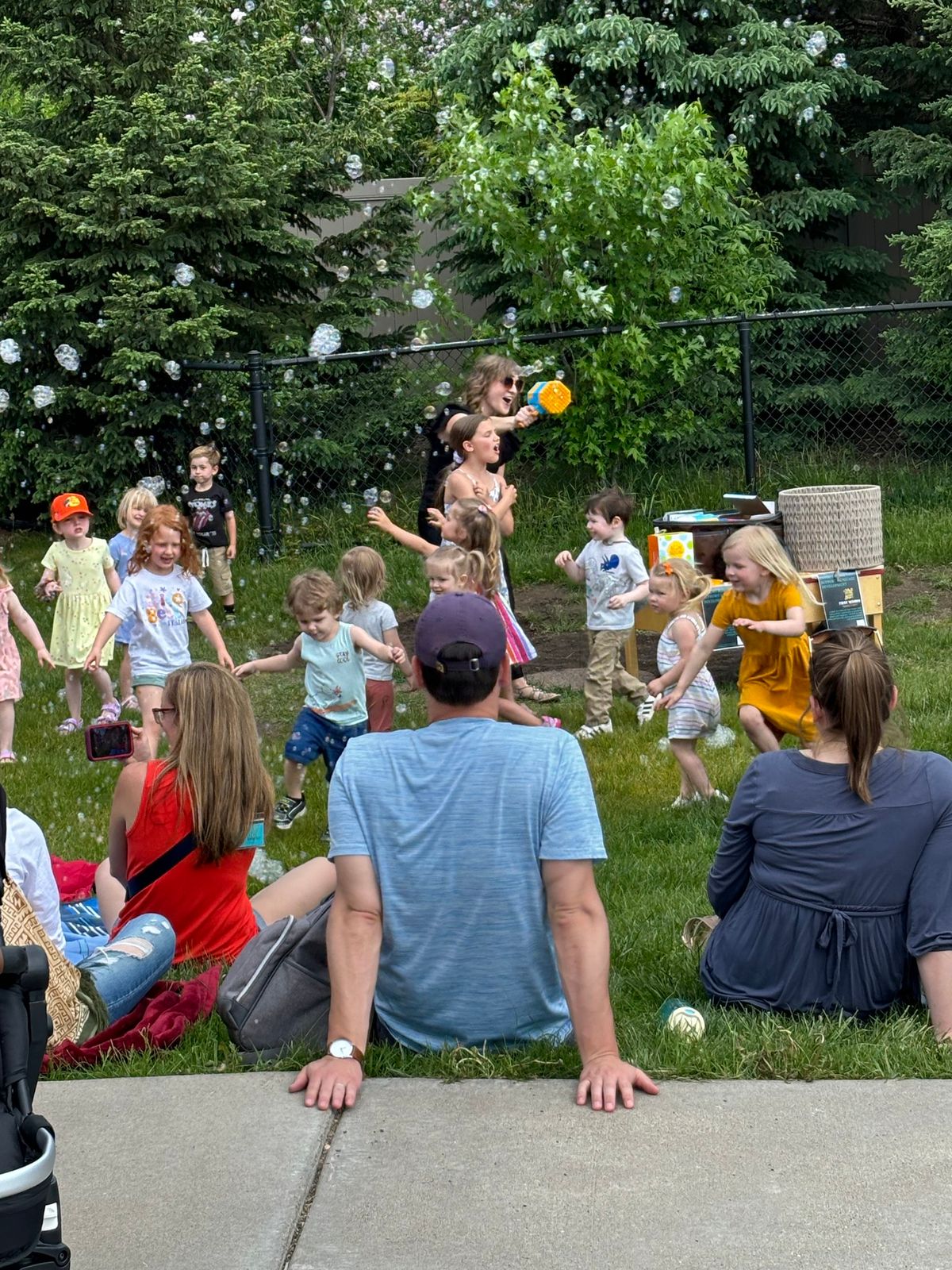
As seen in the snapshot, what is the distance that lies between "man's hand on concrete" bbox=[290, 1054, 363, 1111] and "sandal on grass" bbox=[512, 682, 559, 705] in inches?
204

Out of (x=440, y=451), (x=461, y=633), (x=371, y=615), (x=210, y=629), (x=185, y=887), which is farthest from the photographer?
(x=440, y=451)

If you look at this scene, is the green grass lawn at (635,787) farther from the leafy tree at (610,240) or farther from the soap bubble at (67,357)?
the soap bubble at (67,357)

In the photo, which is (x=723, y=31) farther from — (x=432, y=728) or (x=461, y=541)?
(x=432, y=728)

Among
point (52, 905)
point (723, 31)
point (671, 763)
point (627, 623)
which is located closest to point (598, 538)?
point (627, 623)

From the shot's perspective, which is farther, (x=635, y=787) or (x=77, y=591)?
(x=77, y=591)

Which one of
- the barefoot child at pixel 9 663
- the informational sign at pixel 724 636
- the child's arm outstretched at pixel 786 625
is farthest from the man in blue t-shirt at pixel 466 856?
the informational sign at pixel 724 636

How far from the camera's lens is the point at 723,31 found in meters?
14.0

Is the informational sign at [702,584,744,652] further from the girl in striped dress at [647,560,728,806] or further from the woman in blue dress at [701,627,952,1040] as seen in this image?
the woman in blue dress at [701,627,952,1040]

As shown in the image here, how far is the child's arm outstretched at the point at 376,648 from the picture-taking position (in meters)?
6.79

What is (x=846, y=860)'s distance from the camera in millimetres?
3941

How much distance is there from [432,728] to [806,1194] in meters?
1.24

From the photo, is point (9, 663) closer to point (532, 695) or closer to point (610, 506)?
point (532, 695)

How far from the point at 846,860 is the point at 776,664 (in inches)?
98.1

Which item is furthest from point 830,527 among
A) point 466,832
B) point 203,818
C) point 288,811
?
point 466,832
